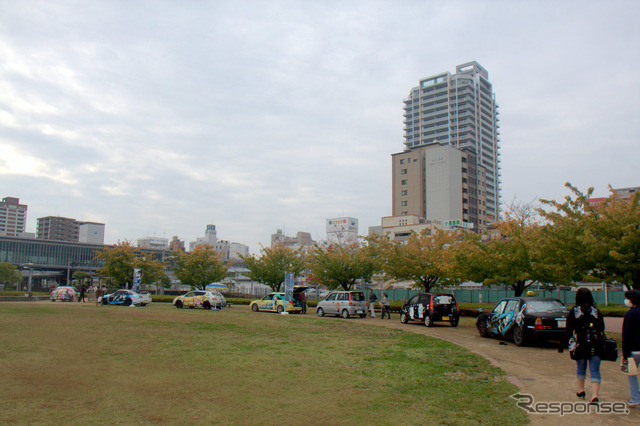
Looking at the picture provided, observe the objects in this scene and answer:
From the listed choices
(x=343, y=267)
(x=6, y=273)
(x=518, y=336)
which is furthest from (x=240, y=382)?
(x=6, y=273)

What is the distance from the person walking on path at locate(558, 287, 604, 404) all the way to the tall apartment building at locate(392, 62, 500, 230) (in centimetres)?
10096

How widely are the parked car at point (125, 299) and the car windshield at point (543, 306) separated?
3070 centimetres

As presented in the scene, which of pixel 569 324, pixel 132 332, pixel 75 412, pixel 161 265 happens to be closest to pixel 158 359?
pixel 75 412

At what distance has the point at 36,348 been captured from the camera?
454 inches

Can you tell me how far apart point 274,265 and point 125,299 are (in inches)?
560

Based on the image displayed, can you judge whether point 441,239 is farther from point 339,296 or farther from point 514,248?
point 514,248

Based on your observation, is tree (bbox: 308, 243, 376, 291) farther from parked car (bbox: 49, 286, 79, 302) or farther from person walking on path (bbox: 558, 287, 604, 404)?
person walking on path (bbox: 558, 287, 604, 404)

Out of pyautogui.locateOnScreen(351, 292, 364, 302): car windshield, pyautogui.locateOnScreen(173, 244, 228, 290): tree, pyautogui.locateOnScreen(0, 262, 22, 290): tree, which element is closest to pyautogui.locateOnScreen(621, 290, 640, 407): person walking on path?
pyautogui.locateOnScreen(351, 292, 364, 302): car windshield

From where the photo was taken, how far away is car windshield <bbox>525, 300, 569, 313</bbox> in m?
14.8

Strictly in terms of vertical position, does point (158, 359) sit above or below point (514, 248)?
below

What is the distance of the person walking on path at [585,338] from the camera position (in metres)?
7.32

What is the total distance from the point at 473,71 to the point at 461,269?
141m

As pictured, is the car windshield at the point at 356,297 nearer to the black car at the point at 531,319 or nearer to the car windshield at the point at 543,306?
the black car at the point at 531,319

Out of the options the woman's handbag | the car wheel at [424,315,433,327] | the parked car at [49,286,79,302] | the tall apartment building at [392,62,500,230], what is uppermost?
the tall apartment building at [392,62,500,230]
